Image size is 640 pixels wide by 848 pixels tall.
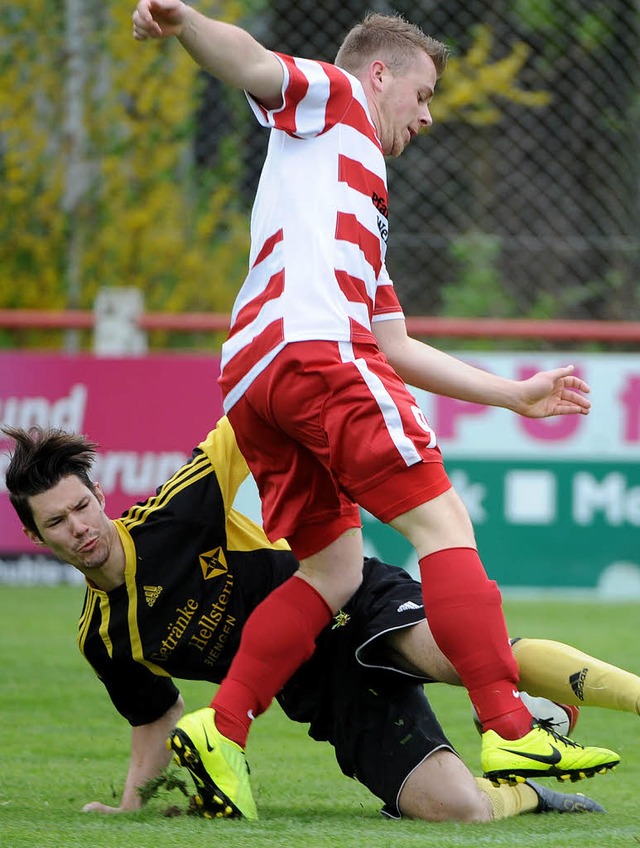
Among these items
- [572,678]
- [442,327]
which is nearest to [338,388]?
[572,678]

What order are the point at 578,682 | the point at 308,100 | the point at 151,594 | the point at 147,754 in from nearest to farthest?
the point at 308,100
the point at 578,682
the point at 151,594
the point at 147,754

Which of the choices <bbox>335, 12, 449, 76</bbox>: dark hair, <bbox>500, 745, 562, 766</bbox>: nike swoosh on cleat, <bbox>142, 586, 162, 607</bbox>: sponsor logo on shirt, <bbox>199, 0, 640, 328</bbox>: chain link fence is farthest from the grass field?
<bbox>199, 0, 640, 328</bbox>: chain link fence

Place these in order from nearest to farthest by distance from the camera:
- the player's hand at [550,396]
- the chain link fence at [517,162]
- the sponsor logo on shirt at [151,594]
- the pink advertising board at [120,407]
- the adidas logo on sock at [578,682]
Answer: the adidas logo on sock at [578,682] < the player's hand at [550,396] < the sponsor logo on shirt at [151,594] < the pink advertising board at [120,407] < the chain link fence at [517,162]

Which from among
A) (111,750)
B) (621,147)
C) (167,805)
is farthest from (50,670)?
(621,147)

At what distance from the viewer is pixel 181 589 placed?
11.0 ft

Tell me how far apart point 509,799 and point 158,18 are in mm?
1858

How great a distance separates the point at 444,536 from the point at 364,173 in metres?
0.79

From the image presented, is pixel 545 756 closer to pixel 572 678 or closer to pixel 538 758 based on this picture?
pixel 538 758

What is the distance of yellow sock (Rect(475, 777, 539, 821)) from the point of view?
10.8ft

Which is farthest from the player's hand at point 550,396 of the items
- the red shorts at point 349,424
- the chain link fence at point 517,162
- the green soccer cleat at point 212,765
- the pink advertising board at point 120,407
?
the chain link fence at point 517,162

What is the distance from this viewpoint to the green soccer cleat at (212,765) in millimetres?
2990

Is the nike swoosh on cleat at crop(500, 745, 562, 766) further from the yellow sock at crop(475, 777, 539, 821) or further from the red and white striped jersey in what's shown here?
the red and white striped jersey

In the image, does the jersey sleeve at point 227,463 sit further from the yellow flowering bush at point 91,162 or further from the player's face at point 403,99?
the yellow flowering bush at point 91,162

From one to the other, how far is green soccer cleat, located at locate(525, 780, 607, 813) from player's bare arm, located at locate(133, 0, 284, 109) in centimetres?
166
